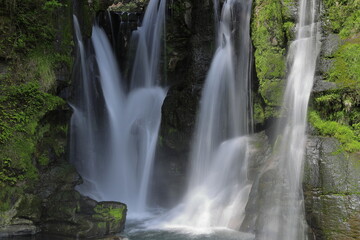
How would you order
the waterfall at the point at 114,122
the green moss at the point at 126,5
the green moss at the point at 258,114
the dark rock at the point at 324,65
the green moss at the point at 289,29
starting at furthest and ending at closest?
1. the green moss at the point at 126,5
2. the waterfall at the point at 114,122
3. the green moss at the point at 258,114
4. the green moss at the point at 289,29
5. the dark rock at the point at 324,65

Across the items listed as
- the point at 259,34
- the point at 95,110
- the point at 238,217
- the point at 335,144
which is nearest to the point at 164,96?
the point at 95,110

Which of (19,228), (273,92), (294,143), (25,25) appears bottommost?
(19,228)

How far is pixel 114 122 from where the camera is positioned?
13984mm

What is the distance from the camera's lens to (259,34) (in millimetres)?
10664

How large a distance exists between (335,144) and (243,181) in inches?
141

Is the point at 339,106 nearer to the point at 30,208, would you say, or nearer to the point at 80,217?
the point at 80,217

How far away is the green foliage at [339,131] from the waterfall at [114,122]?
684 centimetres

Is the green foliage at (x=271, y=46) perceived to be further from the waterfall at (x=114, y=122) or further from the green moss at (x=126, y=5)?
the green moss at (x=126, y=5)

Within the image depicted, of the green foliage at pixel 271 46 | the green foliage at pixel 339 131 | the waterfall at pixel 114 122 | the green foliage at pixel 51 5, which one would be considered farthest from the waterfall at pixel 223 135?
the green foliage at pixel 51 5

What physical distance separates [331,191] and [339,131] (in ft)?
4.52

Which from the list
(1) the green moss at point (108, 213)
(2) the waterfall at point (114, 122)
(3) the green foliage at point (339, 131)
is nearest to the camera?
(3) the green foliage at point (339, 131)

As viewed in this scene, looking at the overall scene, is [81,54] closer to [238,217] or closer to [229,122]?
[229,122]

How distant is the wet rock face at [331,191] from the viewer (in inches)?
256

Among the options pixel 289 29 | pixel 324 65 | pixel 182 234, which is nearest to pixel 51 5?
pixel 289 29
